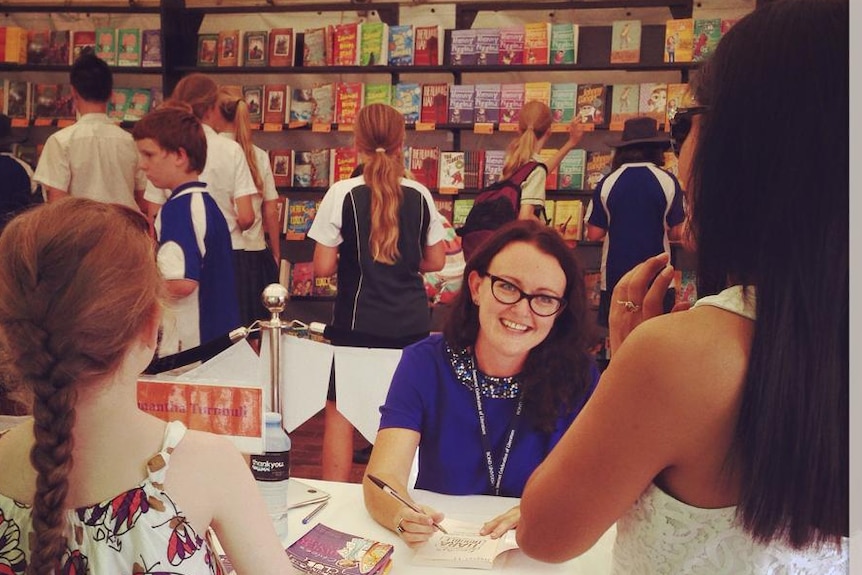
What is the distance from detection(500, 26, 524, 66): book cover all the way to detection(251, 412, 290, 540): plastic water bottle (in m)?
4.20

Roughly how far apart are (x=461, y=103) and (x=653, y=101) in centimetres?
122

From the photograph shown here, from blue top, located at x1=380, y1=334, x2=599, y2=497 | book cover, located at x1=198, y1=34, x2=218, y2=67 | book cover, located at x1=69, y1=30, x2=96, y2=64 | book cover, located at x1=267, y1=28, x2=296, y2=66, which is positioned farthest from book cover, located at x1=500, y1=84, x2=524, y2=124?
blue top, located at x1=380, y1=334, x2=599, y2=497

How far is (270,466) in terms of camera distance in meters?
1.44

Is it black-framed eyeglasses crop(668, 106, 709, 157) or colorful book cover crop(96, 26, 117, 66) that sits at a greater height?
colorful book cover crop(96, 26, 117, 66)

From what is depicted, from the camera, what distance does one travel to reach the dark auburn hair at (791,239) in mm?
759

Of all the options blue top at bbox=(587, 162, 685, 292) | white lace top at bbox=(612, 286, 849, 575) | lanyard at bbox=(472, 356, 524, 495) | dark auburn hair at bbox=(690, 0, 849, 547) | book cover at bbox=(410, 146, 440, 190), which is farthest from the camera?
book cover at bbox=(410, 146, 440, 190)

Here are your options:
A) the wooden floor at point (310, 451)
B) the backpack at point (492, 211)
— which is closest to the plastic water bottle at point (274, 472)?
the wooden floor at point (310, 451)

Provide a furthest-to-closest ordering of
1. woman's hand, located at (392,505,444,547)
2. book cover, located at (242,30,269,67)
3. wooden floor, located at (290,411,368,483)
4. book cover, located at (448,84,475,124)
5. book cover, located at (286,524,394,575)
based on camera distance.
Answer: book cover, located at (242,30,269,67)
book cover, located at (448,84,475,124)
wooden floor, located at (290,411,368,483)
woman's hand, located at (392,505,444,547)
book cover, located at (286,524,394,575)

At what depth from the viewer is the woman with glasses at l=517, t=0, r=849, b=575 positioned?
0.77m

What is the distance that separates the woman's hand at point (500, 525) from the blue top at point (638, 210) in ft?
9.39

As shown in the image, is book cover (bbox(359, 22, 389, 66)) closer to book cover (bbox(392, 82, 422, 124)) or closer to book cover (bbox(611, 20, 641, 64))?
book cover (bbox(392, 82, 422, 124))

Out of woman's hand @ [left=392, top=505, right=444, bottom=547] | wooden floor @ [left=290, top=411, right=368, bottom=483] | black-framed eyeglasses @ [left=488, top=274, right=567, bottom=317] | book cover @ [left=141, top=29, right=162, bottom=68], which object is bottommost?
wooden floor @ [left=290, top=411, right=368, bottom=483]

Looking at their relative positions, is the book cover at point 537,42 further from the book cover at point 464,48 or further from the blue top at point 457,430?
the blue top at point 457,430

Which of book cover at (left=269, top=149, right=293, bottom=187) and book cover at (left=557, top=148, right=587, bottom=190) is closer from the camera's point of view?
book cover at (left=557, top=148, right=587, bottom=190)
